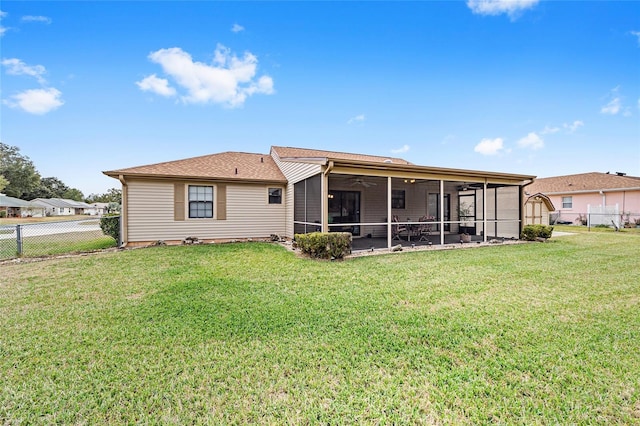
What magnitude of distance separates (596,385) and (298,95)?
54.7 feet

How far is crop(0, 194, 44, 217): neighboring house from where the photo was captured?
31.2m

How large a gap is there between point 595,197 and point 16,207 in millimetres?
61481

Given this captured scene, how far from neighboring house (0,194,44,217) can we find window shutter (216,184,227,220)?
34.8 m

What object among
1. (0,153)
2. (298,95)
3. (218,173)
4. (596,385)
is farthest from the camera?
(0,153)

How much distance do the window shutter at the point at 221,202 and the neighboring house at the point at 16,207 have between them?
3483cm

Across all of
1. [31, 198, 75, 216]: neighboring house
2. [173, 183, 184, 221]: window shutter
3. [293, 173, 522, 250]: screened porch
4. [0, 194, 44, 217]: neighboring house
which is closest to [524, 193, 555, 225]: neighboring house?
[293, 173, 522, 250]: screened porch

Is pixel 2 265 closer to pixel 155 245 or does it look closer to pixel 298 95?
pixel 155 245

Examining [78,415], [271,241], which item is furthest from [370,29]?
[78,415]

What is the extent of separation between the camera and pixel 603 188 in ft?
67.7

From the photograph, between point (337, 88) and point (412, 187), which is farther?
point (337, 88)

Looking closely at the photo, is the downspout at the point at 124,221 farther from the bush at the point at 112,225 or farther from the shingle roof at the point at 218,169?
the shingle roof at the point at 218,169

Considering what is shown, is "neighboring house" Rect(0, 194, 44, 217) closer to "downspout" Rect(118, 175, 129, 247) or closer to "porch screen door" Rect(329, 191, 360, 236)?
"downspout" Rect(118, 175, 129, 247)

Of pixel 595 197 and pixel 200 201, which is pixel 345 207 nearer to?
pixel 200 201

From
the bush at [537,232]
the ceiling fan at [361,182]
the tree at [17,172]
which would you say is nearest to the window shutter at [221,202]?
the ceiling fan at [361,182]
